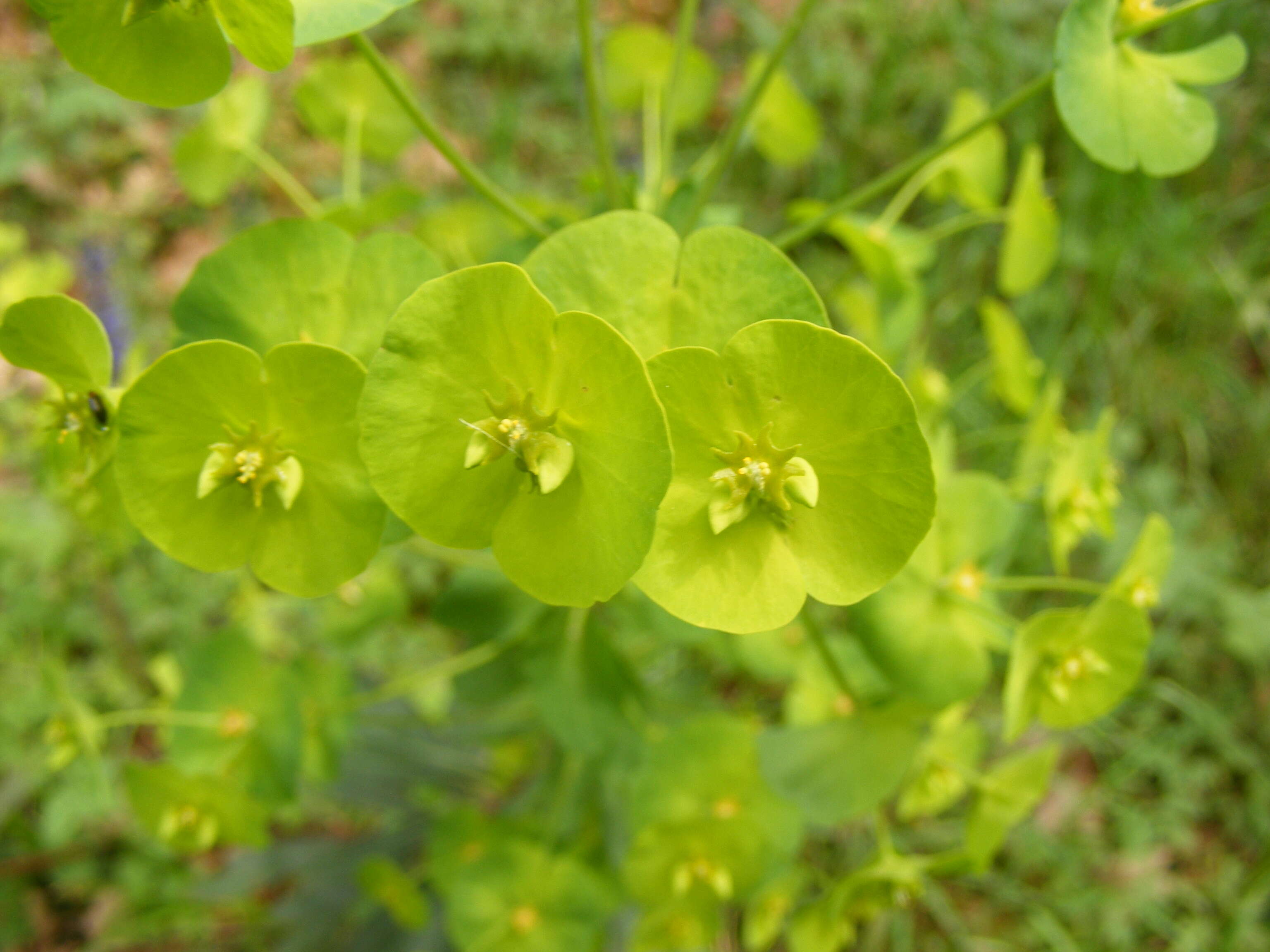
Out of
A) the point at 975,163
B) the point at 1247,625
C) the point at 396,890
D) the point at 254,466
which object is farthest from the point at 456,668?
the point at 1247,625

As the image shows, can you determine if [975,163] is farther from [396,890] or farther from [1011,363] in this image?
[396,890]

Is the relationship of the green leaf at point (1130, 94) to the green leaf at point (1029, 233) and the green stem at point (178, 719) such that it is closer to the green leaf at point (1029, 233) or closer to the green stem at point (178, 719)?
the green leaf at point (1029, 233)

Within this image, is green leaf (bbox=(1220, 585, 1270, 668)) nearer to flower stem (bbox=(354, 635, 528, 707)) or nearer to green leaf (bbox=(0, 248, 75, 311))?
flower stem (bbox=(354, 635, 528, 707))

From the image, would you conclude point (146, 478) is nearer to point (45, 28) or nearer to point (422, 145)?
point (422, 145)

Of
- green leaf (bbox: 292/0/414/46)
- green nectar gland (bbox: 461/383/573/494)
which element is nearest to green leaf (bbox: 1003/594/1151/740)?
green nectar gland (bbox: 461/383/573/494)

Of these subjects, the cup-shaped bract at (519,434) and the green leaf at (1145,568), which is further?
the green leaf at (1145,568)

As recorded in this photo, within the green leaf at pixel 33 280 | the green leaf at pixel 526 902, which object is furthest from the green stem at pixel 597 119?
the green leaf at pixel 33 280
